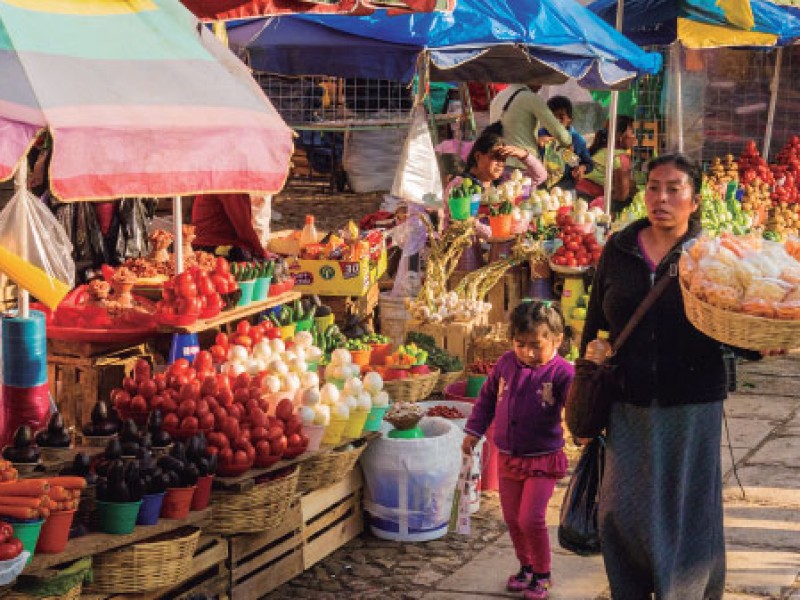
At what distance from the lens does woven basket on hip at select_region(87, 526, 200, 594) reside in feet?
17.8

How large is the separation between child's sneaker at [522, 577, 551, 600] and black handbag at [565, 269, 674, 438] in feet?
4.32

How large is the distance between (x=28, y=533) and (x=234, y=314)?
11.8 feet

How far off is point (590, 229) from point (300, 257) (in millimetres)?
2444

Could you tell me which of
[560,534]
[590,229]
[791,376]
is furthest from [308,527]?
[791,376]

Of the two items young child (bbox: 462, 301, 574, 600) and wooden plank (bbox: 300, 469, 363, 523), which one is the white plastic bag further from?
young child (bbox: 462, 301, 574, 600)

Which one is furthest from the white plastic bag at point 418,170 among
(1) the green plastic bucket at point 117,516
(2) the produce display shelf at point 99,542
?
(1) the green plastic bucket at point 117,516

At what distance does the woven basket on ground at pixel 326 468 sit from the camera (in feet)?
22.4

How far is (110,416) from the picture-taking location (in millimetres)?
6512

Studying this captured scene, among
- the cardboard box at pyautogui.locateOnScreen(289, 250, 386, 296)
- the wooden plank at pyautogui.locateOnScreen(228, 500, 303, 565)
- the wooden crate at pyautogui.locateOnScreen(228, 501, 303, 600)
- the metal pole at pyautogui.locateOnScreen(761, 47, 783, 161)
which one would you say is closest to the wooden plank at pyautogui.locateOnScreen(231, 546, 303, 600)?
the wooden crate at pyautogui.locateOnScreen(228, 501, 303, 600)

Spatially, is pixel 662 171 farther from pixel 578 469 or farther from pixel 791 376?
pixel 791 376

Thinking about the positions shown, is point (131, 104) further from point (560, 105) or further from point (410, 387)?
point (560, 105)

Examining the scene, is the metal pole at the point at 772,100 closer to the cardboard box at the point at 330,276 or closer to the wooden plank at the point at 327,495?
the cardboard box at the point at 330,276

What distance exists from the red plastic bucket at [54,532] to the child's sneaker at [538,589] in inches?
91.6

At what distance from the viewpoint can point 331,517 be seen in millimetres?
7145
